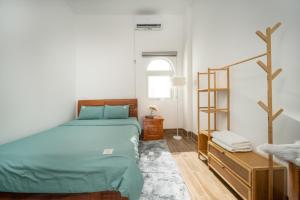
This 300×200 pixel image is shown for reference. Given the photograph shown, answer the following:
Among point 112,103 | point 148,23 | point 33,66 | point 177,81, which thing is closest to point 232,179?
point 177,81

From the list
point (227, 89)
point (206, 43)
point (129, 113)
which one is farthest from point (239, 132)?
point (129, 113)

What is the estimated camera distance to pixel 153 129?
3785 millimetres

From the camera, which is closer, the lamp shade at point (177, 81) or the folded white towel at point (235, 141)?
the folded white towel at point (235, 141)

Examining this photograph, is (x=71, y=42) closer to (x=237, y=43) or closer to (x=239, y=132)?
(x=237, y=43)

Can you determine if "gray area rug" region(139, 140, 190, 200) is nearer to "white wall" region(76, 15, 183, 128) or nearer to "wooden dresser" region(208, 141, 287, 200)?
"wooden dresser" region(208, 141, 287, 200)

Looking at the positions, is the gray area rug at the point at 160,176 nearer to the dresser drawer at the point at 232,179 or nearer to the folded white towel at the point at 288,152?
the dresser drawer at the point at 232,179

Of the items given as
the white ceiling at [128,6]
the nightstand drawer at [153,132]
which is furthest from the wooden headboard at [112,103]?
the white ceiling at [128,6]

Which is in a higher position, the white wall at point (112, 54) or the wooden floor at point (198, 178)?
the white wall at point (112, 54)

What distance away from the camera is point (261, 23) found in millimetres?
1687

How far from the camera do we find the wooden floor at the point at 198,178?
5.56 feet

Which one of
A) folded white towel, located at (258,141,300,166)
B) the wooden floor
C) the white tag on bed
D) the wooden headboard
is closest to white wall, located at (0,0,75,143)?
the wooden headboard

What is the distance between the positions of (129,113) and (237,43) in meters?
2.71

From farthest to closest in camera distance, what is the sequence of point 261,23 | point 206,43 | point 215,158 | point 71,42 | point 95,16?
point 95,16, point 71,42, point 206,43, point 215,158, point 261,23

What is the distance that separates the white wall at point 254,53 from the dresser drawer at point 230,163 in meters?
0.35
